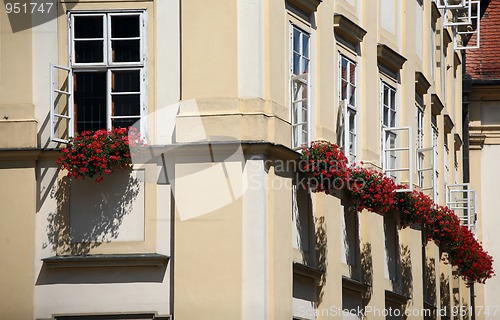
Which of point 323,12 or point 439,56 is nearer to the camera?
point 323,12

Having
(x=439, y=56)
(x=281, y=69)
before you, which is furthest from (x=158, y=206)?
(x=439, y=56)

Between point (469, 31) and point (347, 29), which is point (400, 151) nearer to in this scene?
point (347, 29)

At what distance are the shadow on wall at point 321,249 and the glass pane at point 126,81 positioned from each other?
155 inches

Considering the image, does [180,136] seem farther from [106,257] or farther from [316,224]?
[316,224]

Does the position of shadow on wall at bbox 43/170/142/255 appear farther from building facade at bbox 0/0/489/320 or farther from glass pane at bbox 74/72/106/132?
glass pane at bbox 74/72/106/132

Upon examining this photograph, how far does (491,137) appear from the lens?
155 feet

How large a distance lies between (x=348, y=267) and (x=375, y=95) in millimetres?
3466

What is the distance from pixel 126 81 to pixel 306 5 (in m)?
3.31

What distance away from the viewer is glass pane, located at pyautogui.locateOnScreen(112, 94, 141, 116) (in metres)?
25.2

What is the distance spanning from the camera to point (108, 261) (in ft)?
80.9

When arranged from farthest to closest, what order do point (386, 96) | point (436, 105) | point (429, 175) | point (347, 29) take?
1. point (436, 105)
2. point (429, 175)
3. point (386, 96)
4. point (347, 29)

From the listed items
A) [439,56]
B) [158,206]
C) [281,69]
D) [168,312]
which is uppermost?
[439,56]

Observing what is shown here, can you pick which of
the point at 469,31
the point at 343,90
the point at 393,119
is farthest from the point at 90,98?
the point at 469,31

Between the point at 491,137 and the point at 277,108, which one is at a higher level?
the point at 491,137
